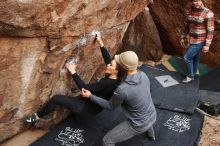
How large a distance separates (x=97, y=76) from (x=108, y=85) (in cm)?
172

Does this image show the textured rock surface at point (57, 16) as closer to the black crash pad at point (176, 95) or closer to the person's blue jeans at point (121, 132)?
the black crash pad at point (176, 95)

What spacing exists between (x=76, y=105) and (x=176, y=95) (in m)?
2.29

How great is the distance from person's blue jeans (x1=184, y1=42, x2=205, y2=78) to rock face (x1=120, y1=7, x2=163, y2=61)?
55.4 inches

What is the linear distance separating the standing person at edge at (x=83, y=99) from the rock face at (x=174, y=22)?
3.11 meters

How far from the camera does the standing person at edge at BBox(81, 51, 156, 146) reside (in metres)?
5.25

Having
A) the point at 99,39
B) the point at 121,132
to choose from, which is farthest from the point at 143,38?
the point at 121,132

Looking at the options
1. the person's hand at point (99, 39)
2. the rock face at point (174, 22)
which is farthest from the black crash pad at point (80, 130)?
the rock face at point (174, 22)

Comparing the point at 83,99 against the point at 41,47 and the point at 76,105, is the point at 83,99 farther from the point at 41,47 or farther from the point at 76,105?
the point at 41,47

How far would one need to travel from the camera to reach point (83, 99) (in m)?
6.21

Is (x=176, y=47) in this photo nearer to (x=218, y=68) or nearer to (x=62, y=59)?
(x=218, y=68)

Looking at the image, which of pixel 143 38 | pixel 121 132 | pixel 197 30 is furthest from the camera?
pixel 143 38

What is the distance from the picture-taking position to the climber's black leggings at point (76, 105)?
242 inches

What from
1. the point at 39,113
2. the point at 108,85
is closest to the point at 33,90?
the point at 39,113

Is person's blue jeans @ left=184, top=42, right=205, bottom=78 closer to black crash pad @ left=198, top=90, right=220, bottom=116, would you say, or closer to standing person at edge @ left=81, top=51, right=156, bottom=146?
black crash pad @ left=198, top=90, right=220, bottom=116
